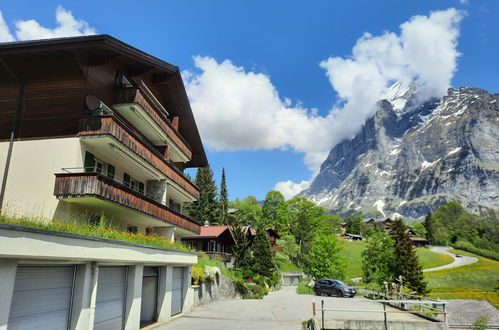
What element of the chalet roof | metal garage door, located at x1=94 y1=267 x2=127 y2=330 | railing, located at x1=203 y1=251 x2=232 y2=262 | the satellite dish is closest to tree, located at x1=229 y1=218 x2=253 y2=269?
railing, located at x1=203 y1=251 x2=232 y2=262

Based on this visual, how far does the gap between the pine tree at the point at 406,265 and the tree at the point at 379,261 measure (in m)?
0.77

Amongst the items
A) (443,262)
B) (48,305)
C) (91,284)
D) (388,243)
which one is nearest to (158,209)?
(91,284)

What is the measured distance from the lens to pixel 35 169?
16.2 metres

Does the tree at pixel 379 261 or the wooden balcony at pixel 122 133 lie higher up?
the wooden balcony at pixel 122 133

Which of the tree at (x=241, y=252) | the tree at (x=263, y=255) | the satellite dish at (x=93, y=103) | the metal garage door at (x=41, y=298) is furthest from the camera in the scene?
the tree at (x=263, y=255)

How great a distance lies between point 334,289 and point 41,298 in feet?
84.0

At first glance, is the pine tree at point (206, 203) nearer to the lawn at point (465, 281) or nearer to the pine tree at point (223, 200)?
the pine tree at point (223, 200)

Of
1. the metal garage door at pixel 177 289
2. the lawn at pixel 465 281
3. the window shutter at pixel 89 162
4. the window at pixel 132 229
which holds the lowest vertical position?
the lawn at pixel 465 281

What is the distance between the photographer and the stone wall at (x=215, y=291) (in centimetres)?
2207

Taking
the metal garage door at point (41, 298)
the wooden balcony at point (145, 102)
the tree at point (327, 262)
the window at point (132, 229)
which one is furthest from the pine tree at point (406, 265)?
the metal garage door at point (41, 298)

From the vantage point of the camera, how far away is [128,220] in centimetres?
2150

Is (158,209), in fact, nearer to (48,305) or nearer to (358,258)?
(48,305)

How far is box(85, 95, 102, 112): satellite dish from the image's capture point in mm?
A: 17070

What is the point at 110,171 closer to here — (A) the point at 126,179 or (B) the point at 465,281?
(A) the point at 126,179
